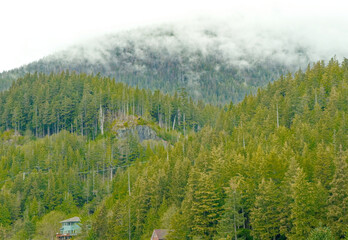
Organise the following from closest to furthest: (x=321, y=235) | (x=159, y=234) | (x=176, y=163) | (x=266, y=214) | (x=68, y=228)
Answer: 1. (x=321, y=235)
2. (x=266, y=214)
3. (x=159, y=234)
4. (x=176, y=163)
5. (x=68, y=228)

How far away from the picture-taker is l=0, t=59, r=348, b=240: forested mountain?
65312 millimetres

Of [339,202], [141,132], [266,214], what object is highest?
[339,202]

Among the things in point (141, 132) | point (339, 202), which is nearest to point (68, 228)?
point (141, 132)

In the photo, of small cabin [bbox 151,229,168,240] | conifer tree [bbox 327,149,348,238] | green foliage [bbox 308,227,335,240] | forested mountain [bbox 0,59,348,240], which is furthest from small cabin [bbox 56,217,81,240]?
green foliage [bbox 308,227,335,240]

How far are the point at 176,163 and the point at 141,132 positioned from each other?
2564 inches

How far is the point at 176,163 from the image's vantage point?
3713 inches

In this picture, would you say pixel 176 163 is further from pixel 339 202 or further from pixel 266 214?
pixel 339 202

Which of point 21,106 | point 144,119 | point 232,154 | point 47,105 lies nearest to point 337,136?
point 232,154

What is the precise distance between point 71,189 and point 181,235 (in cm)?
6195

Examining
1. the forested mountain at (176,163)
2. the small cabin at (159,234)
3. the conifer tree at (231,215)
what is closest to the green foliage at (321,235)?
the forested mountain at (176,163)

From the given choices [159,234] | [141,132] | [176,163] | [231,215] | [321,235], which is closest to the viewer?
[321,235]

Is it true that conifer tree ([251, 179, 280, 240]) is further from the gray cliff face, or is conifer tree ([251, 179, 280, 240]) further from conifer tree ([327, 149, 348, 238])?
the gray cliff face

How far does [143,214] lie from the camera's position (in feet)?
294

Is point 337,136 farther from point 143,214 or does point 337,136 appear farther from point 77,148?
point 77,148
